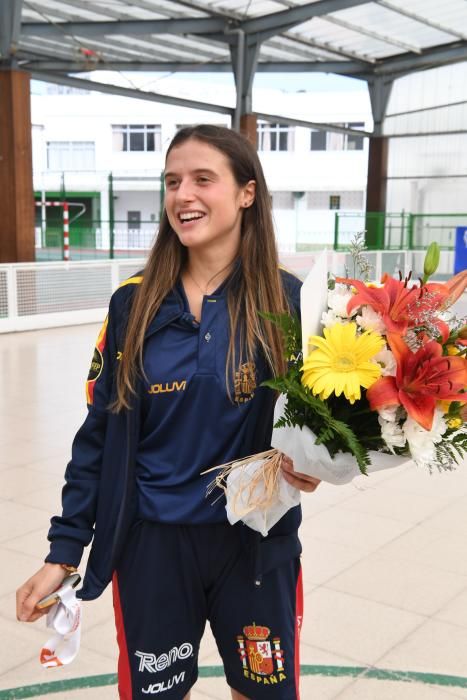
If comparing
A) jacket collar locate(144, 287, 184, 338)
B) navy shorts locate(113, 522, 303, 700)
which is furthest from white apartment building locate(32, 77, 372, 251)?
navy shorts locate(113, 522, 303, 700)

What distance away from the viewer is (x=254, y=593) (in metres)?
1.73

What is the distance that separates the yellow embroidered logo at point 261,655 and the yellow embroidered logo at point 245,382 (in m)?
0.47

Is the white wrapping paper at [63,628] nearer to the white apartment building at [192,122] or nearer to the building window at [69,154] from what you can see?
the white apartment building at [192,122]

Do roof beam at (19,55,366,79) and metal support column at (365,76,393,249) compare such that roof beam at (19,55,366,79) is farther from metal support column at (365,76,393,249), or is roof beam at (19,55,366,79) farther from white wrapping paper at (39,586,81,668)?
white wrapping paper at (39,586,81,668)

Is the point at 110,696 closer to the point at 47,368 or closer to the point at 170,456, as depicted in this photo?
the point at 170,456

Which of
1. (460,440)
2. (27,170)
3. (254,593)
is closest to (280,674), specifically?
(254,593)

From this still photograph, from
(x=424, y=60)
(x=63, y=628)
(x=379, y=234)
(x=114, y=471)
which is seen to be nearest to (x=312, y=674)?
(x=63, y=628)

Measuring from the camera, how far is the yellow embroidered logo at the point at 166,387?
5.58 feet

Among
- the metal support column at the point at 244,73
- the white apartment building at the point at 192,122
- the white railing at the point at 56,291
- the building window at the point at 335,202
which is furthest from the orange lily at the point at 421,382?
the building window at the point at 335,202

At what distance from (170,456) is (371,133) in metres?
20.5

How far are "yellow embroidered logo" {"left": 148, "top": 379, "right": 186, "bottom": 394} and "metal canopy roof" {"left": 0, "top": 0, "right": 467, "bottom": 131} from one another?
11248 mm

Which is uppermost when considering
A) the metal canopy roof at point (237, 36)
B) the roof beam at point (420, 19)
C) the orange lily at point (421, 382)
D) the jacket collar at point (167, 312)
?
Result: the roof beam at point (420, 19)

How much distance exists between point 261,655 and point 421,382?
27.6 inches

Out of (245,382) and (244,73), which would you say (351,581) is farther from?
(244,73)
